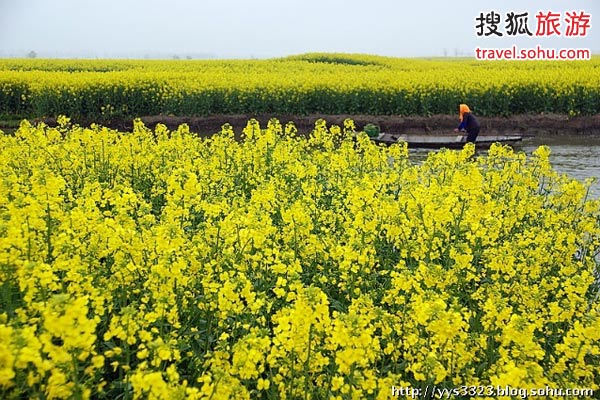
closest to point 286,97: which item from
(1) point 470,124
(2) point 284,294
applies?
(1) point 470,124

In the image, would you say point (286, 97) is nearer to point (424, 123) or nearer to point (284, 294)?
point (424, 123)

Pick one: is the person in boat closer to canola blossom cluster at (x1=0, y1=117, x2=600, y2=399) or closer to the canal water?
the canal water

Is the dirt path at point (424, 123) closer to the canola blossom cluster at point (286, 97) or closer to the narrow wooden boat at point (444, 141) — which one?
the canola blossom cluster at point (286, 97)

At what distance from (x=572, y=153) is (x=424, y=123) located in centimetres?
403

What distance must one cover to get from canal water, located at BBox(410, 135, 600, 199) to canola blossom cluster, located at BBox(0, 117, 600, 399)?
5.72 metres

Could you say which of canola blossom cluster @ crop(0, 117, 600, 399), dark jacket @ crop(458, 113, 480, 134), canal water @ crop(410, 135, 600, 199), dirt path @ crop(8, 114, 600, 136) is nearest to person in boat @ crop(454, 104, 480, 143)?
dark jacket @ crop(458, 113, 480, 134)

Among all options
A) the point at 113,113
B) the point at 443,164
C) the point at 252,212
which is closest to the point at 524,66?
the point at 113,113

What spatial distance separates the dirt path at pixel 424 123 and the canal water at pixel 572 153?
473mm

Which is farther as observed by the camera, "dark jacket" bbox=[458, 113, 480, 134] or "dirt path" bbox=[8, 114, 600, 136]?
"dirt path" bbox=[8, 114, 600, 136]

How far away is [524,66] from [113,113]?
2154 centimetres

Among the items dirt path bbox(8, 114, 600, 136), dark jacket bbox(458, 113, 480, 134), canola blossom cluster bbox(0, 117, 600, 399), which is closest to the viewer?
canola blossom cluster bbox(0, 117, 600, 399)

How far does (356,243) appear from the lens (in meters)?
3.55

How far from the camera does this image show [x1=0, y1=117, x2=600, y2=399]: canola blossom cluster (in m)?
2.43

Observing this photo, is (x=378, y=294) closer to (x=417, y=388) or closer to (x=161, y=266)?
(x=417, y=388)
